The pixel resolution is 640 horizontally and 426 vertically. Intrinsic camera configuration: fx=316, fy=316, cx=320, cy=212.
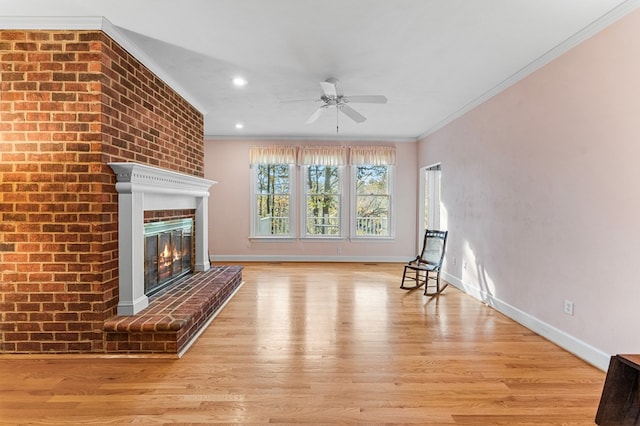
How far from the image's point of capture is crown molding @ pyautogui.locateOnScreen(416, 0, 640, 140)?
2.26 meters

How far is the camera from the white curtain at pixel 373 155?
6.70 metres

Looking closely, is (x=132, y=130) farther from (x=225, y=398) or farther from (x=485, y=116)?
(x=485, y=116)

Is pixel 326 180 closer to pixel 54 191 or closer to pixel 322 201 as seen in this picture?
pixel 322 201

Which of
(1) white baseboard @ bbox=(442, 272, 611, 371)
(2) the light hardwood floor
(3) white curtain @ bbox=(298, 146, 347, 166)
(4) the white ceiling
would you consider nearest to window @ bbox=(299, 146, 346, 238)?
(3) white curtain @ bbox=(298, 146, 347, 166)

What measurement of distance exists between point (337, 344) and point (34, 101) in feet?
10.5

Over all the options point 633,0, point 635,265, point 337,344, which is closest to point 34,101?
point 337,344

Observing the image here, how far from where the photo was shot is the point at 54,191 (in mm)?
2539

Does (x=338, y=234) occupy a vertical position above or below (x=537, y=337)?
above

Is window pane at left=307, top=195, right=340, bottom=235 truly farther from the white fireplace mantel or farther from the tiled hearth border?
the white fireplace mantel

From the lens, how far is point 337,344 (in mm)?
2846

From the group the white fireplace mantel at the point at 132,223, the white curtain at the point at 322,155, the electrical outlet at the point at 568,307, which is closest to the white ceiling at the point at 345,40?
the white fireplace mantel at the point at 132,223

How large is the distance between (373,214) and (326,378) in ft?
16.0

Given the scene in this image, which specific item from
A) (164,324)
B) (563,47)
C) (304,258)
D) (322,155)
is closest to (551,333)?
(563,47)

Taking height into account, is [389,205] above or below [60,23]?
below
